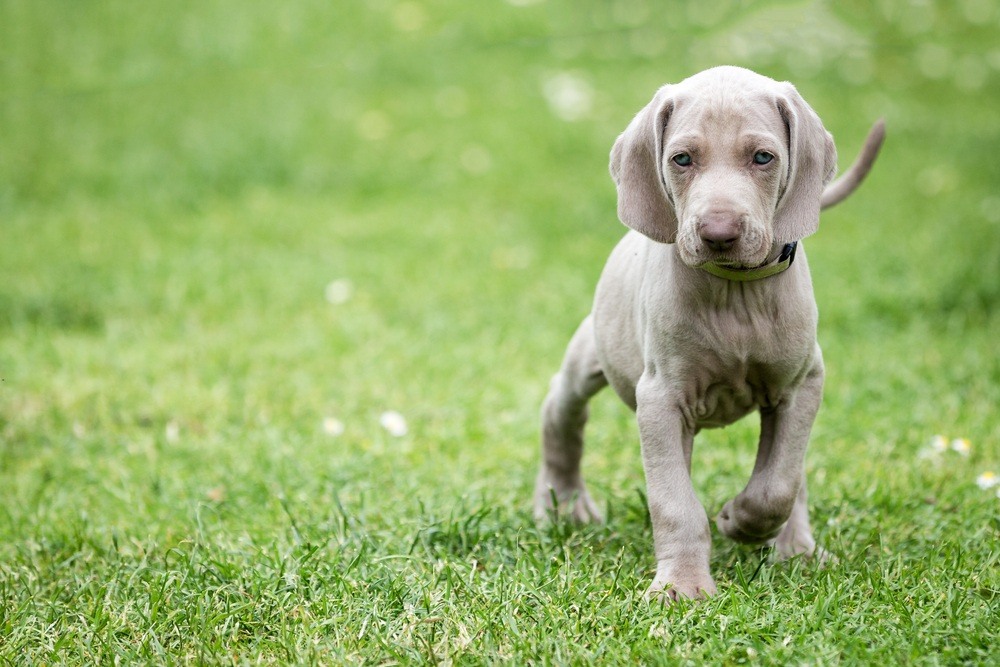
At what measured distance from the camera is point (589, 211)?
811 centimetres

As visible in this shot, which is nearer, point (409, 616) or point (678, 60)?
point (409, 616)

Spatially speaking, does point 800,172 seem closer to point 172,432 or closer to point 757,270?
point 757,270

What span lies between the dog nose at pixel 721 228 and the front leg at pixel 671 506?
→ 22.3 inches

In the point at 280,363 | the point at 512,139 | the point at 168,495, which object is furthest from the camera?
the point at 512,139

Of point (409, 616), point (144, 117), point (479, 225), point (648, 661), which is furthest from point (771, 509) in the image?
point (144, 117)

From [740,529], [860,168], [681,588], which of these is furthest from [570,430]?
[860,168]

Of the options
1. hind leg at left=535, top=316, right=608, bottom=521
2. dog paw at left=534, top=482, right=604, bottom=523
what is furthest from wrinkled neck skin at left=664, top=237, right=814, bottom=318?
dog paw at left=534, top=482, right=604, bottom=523

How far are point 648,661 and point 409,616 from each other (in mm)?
648

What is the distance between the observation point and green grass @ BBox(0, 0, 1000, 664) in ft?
10.1

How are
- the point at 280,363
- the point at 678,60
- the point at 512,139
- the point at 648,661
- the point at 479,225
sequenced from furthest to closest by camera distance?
the point at 678,60, the point at 512,139, the point at 479,225, the point at 280,363, the point at 648,661

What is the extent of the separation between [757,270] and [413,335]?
11.1 ft

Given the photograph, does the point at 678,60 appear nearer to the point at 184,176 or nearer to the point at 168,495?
the point at 184,176

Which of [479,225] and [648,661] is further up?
[648,661]

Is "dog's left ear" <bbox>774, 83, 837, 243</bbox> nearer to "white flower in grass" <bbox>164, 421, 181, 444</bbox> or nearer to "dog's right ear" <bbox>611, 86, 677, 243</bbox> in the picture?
"dog's right ear" <bbox>611, 86, 677, 243</bbox>
